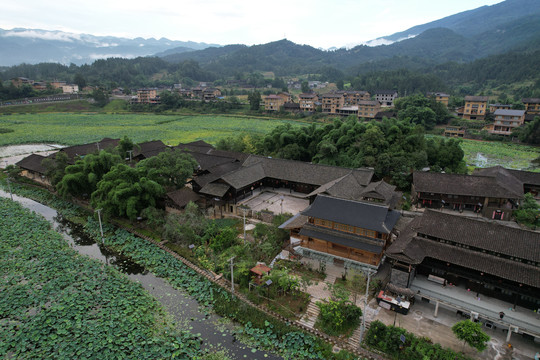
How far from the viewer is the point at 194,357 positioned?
605 inches

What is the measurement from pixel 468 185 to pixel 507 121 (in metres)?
45.0

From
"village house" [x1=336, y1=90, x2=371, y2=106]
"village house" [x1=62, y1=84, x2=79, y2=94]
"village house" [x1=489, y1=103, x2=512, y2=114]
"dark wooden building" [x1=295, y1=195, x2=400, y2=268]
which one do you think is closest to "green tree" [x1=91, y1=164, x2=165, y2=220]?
"dark wooden building" [x1=295, y1=195, x2=400, y2=268]

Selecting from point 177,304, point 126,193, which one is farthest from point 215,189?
point 177,304

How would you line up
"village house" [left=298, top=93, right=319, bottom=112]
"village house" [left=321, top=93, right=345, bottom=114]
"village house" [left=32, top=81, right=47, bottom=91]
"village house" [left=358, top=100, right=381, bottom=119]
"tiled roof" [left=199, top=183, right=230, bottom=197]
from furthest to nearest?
"village house" [left=32, top=81, right=47, bottom=91] < "village house" [left=298, top=93, right=319, bottom=112] < "village house" [left=321, top=93, right=345, bottom=114] < "village house" [left=358, top=100, right=381, bottom=119] < "tiled roof" [left=199, top=183, right=230, bottom=197]

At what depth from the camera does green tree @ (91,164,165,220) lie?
26656mm

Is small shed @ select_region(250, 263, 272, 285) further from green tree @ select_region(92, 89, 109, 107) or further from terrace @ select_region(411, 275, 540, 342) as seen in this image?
green tree @ select_region(92, 89, 109, 107)

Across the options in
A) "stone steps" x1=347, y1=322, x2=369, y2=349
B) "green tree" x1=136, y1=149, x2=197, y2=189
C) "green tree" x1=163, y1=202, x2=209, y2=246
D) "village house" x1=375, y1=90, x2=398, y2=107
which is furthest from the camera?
"village house" x1=375, y1=90, x2=398, y2=107

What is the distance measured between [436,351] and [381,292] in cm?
409

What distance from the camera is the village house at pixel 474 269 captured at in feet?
53.2

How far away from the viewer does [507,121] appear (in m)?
61.9

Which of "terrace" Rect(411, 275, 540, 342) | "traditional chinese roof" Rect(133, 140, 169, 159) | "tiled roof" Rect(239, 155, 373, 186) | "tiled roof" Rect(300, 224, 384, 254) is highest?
"traditional chinese roof" Rect(133, 140, 169, 159)

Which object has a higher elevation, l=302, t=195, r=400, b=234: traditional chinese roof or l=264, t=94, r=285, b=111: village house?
l=264, t=94, r=285, b=111: village house

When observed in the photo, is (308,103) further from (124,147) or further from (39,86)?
(39,86)

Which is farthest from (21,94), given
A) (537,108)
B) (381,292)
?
(537,108)
